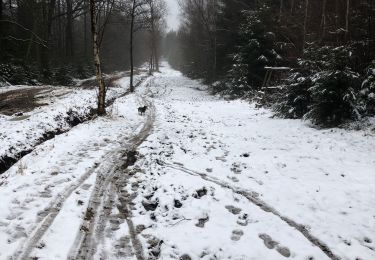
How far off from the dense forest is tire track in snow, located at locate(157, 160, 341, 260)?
5.88m

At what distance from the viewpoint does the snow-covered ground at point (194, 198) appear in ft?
17.9

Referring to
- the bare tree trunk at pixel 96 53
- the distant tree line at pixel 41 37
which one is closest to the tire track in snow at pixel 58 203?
the bare tree trunk at pixel 96 53

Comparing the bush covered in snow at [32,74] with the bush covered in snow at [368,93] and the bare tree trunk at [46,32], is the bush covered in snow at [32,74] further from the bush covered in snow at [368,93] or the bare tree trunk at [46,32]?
the bush covered in snow at [368,93]

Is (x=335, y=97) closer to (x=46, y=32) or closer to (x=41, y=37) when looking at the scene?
(x=41, y=37)

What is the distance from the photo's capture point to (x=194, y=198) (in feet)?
23.6

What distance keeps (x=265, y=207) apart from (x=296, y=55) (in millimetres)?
16495

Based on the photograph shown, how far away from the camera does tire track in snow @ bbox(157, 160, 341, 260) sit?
541cm

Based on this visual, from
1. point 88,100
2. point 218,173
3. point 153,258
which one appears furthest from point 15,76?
point 153,258

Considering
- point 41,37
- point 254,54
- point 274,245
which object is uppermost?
point 41,37

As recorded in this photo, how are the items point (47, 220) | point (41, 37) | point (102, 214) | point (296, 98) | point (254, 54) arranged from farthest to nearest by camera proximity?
point (41, 37)
point (254, 54)
point (296, 98)
point (102, 214)
point (47, 220)

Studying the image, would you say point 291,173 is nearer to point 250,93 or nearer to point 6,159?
point 6,159

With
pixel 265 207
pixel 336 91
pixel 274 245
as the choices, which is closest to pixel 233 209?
pixel 265 207

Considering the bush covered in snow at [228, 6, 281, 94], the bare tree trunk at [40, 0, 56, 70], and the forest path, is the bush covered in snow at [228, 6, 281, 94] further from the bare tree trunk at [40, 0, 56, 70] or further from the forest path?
the bare tree trunk at [40, 0, 56, 70]

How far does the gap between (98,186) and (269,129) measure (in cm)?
752
